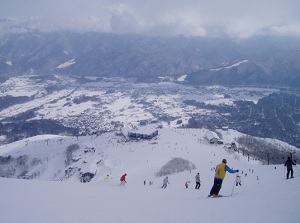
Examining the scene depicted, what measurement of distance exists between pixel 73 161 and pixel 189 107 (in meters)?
116

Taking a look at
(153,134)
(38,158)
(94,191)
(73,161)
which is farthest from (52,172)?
(94,191)

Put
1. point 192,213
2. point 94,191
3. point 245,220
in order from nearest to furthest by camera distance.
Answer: point 245,220 → point 192,213 → point 94,191

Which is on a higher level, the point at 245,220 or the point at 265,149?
the point at 245,220

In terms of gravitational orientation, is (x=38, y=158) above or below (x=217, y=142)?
below

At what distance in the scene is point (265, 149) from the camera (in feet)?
267

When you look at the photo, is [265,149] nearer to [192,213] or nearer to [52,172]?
[52,172]

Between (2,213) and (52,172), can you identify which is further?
(52,172)

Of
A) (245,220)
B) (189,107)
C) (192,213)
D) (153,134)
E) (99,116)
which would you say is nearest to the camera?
(245,220)

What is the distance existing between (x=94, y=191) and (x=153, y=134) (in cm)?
6098

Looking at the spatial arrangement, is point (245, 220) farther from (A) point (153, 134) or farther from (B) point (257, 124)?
(B) point (257, 124)

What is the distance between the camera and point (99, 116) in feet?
537

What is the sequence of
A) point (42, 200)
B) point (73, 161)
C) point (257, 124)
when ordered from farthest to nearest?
point (257, 124), point (73, 161), point (42, 200)

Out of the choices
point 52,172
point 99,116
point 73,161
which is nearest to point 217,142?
point 73,161

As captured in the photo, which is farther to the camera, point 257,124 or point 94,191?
point 257,124
